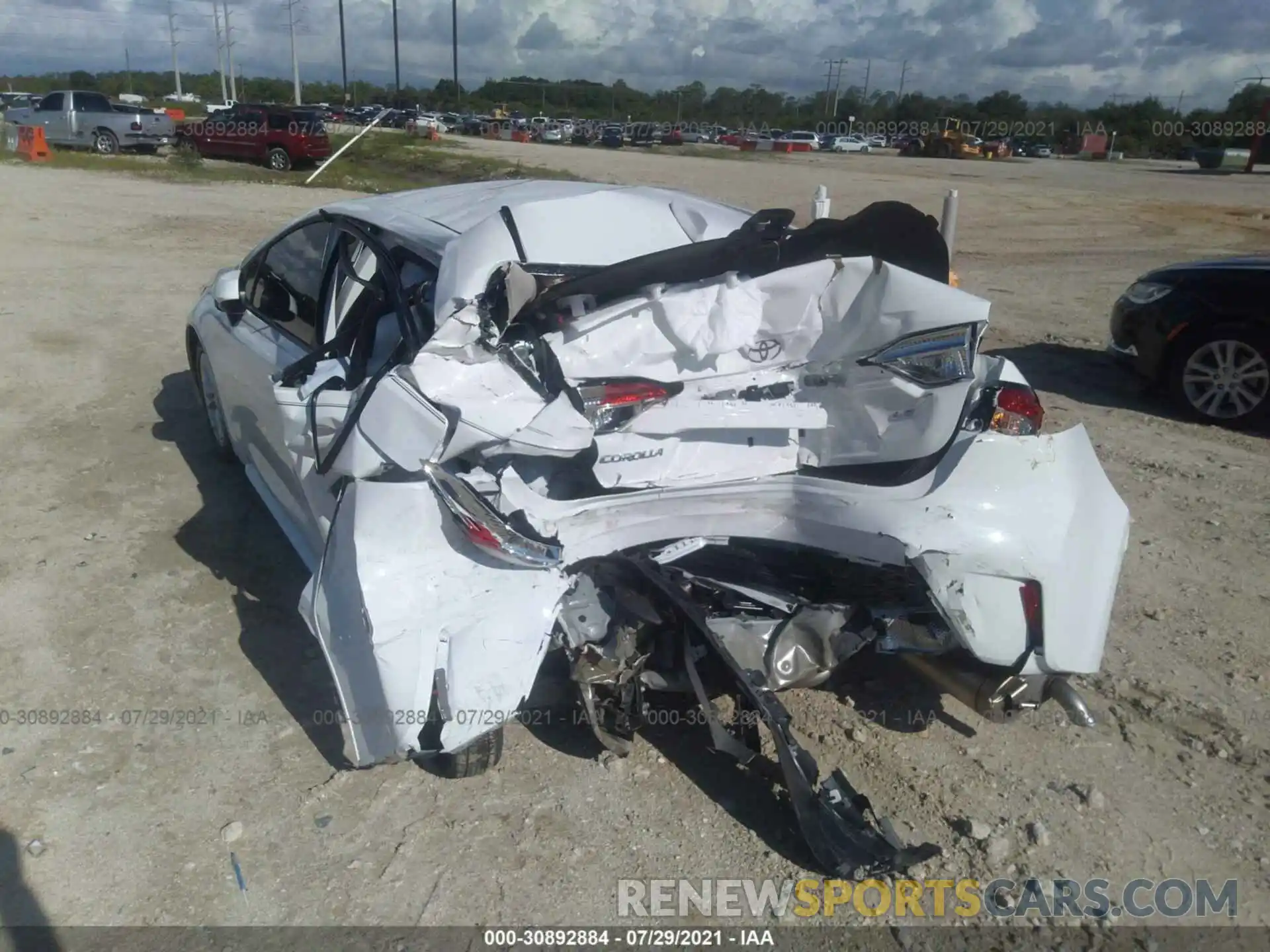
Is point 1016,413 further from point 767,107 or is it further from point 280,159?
point 767,107

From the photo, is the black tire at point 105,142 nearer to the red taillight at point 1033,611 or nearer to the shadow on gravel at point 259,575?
the shadow on gravel at point 259,575

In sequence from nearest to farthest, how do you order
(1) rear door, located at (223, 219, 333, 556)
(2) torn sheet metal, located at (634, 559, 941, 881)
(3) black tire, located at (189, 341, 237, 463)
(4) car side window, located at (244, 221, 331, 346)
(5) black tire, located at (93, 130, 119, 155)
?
(2) torn sheet metal, located at (634, 559, 941, 881) < (1) rear door, located at (223, 219, 333, 556) < (4) car side window, located at (244, 221, 331, 346) < (3) black tire, located at (189, 341, 237, 463) < (5) black tire, located at (93, 130, 119, 155)

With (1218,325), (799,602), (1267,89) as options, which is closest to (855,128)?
(1267,89)

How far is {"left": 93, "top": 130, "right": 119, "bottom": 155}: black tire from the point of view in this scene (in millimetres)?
27625

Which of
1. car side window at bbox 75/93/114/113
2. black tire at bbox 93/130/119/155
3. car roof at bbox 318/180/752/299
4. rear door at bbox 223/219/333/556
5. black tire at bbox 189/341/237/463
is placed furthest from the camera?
black tire at bbox 93/130/119/155

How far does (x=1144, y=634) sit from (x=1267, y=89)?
43.8 m

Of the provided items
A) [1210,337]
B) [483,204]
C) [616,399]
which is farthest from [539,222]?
[1210,337]

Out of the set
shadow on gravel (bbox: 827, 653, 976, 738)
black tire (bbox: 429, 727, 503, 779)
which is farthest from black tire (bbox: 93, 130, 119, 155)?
shadow on gravel (bbox: 827, 653, 976, 738)

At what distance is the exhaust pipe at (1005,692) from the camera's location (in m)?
3.01

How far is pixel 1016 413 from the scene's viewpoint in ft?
10.8

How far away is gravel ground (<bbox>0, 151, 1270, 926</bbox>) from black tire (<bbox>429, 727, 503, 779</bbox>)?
0.07 metres

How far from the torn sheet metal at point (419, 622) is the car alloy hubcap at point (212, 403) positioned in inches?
112

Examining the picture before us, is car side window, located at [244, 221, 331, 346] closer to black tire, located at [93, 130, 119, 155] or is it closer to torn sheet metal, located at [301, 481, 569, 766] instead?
torn sheet metal, located at [301, 481, 569, 766]

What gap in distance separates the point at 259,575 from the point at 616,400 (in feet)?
7.36
